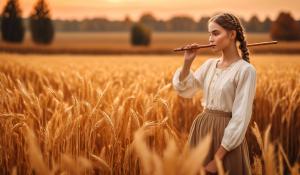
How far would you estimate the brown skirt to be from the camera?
177 centimetres

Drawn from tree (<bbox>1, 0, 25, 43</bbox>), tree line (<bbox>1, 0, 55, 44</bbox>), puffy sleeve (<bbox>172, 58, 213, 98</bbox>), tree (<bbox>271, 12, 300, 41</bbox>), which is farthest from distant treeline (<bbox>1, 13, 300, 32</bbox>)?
puffy sleeve (<bbox>172, 58, 213, 98</bbox>)

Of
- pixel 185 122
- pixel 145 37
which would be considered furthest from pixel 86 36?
pixel 185 122

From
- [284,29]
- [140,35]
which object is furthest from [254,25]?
[140,35]

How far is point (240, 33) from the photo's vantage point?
186 cm

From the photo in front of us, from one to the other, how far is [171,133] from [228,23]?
527 mm

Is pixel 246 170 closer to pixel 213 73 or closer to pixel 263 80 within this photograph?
pixel 213 73

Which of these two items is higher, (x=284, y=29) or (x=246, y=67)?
(x=246, y=67)

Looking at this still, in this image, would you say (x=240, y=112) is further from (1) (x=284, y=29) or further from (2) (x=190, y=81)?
(1) (x=284, y=29)

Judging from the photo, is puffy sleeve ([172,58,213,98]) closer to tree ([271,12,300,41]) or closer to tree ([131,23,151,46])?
tree ([271,12,300,41])

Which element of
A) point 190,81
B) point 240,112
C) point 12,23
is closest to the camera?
point 240,112

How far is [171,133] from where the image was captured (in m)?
1.90

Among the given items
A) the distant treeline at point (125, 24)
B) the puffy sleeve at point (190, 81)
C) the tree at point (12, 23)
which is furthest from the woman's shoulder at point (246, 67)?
the distant treeline at point (125, 24)

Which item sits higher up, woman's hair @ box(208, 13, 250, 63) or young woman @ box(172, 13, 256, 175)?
woman's hair @ box(208, 13, 250, 63)

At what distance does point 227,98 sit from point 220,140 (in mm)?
179
